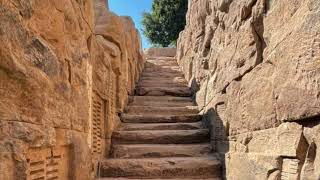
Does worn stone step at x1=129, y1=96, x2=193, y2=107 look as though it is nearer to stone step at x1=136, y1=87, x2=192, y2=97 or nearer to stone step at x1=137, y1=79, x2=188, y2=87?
stone step at x1=136, y1=87, x2=192, y2=97

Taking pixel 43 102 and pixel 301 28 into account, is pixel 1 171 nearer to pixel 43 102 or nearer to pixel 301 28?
pixel 43 102

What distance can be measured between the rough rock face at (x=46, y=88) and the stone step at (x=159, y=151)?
21.6 inches

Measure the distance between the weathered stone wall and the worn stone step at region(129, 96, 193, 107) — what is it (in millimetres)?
1356

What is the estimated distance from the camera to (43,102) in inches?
59.9

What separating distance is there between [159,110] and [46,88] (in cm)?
304

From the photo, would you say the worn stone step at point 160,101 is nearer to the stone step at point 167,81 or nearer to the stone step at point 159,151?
the stone step at point 167,81

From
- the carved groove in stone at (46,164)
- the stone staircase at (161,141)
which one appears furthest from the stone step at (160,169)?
the carved groove in stone at (46,164)

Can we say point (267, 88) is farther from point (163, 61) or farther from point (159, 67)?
point (163, 61)

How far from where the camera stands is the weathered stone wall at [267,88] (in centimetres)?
149

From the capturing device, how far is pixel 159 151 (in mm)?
3457

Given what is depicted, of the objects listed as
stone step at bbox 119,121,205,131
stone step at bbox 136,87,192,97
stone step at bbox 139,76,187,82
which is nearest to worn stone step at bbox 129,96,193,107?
stone step at bbox 136,87,192,97

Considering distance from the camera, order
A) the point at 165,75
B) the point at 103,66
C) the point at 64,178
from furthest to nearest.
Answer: the point at 165,75, the point at 103,66, the point at 64,178

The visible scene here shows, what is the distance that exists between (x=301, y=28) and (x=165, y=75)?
5009mm

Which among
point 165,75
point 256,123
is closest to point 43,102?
point 256,123
